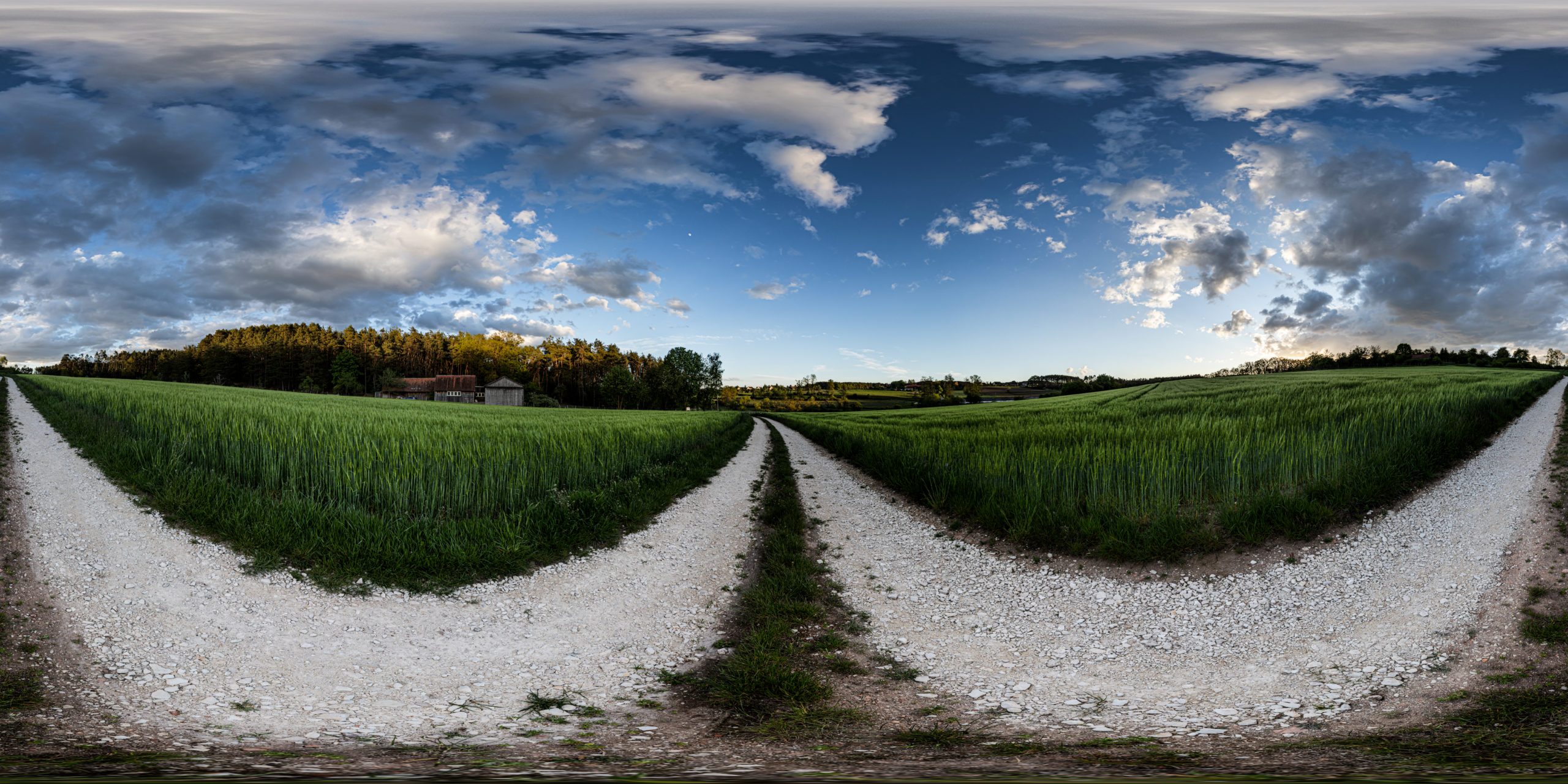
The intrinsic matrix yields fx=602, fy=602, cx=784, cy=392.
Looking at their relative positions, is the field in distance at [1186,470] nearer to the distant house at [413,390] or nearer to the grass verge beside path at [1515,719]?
the grass verge beside path at [1515,719]

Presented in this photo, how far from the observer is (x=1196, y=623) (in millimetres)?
7133

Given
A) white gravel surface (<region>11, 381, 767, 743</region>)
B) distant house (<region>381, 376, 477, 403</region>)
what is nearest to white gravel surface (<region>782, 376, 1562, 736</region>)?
white gravel surface (<region>11, 381, 767, 743</region>)

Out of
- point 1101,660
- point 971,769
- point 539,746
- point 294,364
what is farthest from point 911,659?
point 294,364

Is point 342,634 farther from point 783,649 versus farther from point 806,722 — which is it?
point 806,722

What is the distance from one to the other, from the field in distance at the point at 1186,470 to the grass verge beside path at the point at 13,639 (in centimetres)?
1138

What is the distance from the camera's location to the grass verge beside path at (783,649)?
5.14 meters

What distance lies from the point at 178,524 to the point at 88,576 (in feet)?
5.84

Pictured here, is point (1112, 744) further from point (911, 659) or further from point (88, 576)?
point (88, 576)

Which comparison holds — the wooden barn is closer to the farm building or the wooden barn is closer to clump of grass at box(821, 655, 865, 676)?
the farm building

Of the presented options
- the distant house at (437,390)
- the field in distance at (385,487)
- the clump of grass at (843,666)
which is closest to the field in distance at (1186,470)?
the clump of grass at (843,666)

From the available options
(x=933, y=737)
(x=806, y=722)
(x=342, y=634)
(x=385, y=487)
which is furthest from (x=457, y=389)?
(x=933, y=737)

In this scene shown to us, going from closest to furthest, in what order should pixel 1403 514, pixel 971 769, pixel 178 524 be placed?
pixel 971 769 → pixel 178 524 → pixel 1403 514

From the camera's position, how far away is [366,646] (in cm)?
631

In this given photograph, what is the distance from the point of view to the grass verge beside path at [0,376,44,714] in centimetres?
515
